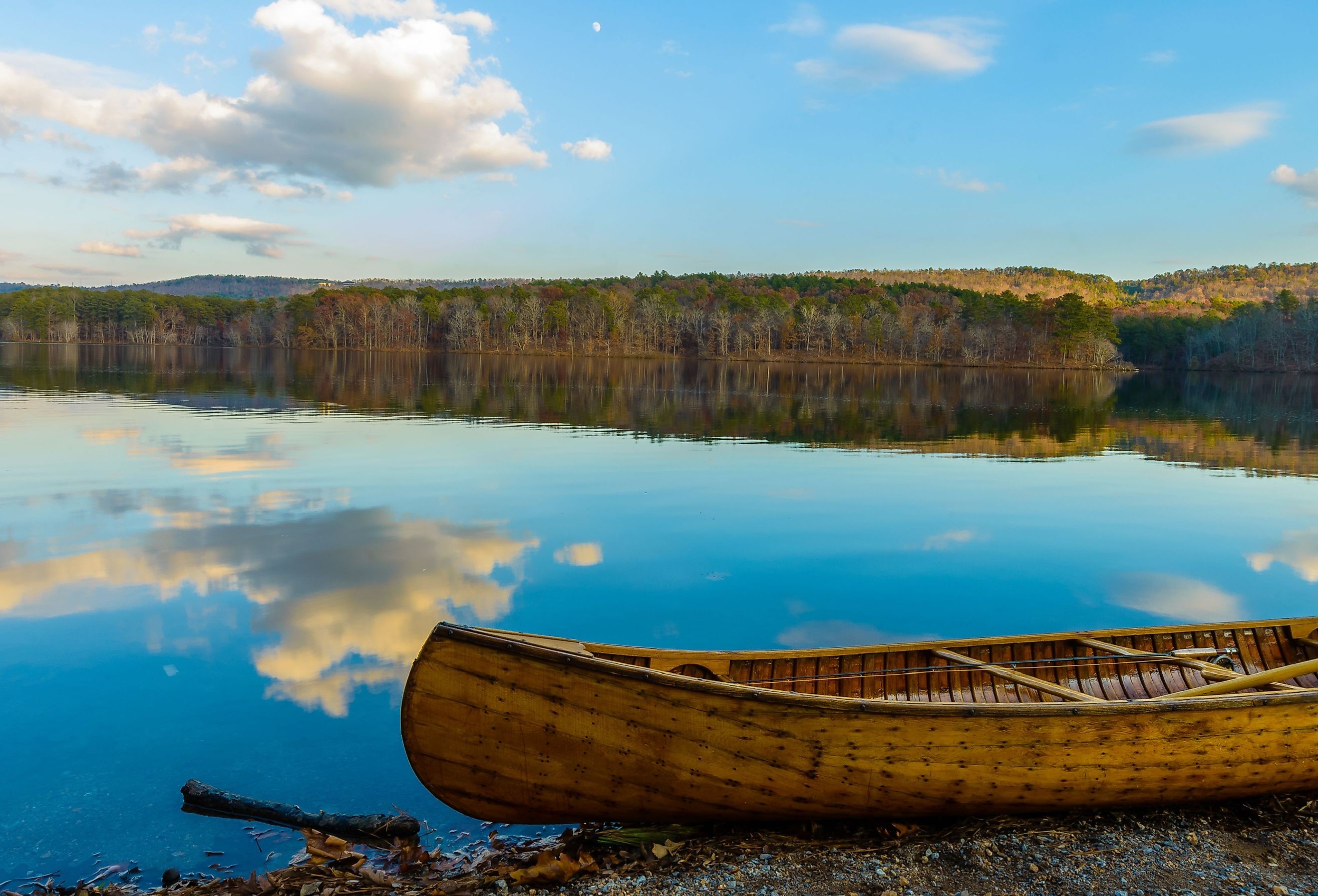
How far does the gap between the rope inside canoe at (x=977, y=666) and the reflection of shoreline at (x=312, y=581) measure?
4.30m

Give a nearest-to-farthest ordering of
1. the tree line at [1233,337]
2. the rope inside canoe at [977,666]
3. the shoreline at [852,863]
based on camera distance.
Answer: the shoreline at [852,863] < the rope inside canoe at [977,666] < the tree line at [1233,337]

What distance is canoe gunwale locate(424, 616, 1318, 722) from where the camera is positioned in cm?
557

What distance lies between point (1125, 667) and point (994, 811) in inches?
112

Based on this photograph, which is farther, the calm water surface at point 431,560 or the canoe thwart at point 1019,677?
the calm water surface at point 431,560

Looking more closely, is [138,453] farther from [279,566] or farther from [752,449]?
[752,449]

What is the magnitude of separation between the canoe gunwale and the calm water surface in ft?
6.30

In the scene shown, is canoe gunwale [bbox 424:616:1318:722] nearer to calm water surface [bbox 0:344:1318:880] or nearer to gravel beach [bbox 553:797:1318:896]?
gravel beach [bbox 553:797:1318:896]

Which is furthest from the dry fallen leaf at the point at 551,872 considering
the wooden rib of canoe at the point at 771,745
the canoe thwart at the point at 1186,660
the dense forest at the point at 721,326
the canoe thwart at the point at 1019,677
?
the dense forest at the point at 721,326

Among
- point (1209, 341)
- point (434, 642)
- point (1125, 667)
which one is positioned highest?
point (1209, 341)

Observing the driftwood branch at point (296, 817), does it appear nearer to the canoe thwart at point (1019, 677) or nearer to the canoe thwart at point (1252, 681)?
the canoe thwart at point (1019, 677)

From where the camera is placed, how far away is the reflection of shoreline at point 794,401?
33.2 m

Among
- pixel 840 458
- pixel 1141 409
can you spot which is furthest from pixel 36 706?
pixel 1141 409

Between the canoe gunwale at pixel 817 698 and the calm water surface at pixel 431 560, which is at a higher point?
the canoe gunwale at pixel 817 698

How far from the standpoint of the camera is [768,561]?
14344mm
